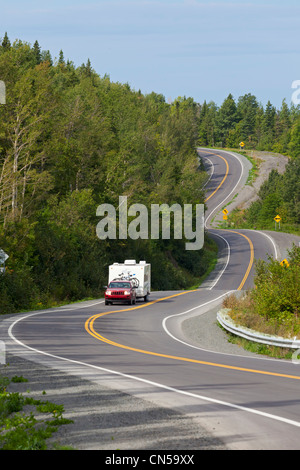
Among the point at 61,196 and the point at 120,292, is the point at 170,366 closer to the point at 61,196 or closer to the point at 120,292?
the point at 120,292

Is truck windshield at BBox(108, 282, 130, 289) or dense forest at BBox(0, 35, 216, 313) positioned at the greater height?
dense forest at BBox(0, 35, 216, 313)

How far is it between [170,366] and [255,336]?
21.7 feet

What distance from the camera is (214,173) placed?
159 m

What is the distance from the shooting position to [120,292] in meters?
42.8

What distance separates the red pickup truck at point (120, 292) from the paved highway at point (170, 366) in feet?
2.85

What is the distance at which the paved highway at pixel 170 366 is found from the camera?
34.1 feet

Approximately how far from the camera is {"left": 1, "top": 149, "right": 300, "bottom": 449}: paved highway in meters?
10.4

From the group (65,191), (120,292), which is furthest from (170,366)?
(65,191)

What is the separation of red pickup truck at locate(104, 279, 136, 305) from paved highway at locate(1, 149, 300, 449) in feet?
2.85

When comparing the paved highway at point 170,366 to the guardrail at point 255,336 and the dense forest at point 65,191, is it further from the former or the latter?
the dense forest at point 65,191

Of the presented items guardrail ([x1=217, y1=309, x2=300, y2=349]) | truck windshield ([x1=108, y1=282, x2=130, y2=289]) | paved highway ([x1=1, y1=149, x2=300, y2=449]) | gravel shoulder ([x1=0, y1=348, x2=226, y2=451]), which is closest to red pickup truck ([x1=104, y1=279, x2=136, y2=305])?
truck windshield ([x1=108, y1=282, x2=130, y2=289])

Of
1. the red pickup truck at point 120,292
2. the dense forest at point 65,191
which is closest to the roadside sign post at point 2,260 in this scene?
the dense forest at point 65,191

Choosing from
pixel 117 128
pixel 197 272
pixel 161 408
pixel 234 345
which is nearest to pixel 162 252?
pixel 197 272

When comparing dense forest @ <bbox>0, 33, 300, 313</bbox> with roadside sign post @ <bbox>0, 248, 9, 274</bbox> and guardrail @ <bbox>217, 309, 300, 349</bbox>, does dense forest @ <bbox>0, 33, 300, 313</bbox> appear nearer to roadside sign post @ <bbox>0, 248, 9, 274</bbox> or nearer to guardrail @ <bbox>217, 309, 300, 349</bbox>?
roadside sign post @ <bbox>0, 248, 9, 274</bbox>
